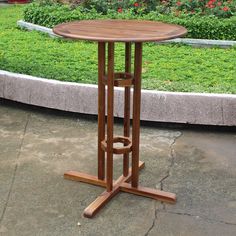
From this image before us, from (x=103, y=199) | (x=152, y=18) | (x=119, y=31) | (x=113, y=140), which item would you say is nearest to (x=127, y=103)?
(x=113, y=140)

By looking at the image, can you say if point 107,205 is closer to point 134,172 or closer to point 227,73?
point 134,172

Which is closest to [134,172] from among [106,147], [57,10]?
[106,147]

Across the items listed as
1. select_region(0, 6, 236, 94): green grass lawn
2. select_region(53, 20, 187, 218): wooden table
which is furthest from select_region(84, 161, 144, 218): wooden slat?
select_region(0, 6, 236, 94): green grass lawn

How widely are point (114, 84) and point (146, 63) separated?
3.11 metres

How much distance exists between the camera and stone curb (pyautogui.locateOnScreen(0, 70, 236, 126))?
507cm

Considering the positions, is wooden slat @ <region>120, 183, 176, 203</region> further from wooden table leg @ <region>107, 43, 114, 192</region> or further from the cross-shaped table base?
wooden table leg @ <region>107, 43, 114, 192</region>

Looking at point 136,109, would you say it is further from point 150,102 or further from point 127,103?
point 150,102

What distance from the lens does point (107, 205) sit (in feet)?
12.3

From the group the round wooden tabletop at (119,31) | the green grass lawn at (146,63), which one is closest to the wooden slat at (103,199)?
the round wooden tabletop at (119,31)

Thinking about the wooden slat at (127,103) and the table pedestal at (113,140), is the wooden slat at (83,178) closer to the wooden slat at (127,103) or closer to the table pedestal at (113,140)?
the table pedestal at (113,140)

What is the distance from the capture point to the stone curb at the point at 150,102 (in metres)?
5.07

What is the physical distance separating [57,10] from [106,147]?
235 inches

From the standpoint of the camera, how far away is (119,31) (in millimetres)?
3480

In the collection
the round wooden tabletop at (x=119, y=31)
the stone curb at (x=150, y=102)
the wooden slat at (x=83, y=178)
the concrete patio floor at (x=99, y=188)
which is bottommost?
the concrete patio floor at (x=99, y=188)
